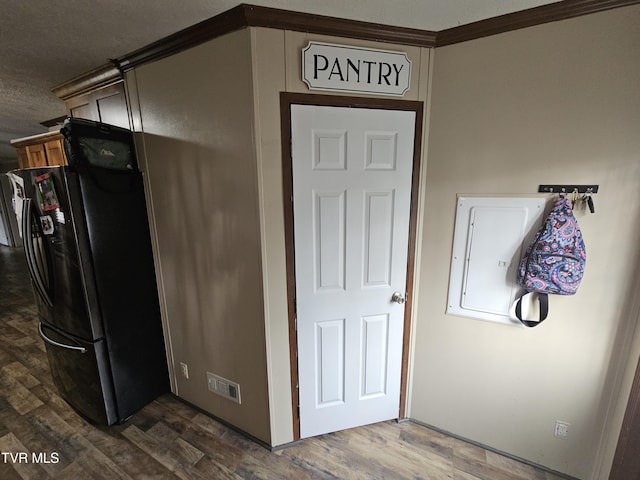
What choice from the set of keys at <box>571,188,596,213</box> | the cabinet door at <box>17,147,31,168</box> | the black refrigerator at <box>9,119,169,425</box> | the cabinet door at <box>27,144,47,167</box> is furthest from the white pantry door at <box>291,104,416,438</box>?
the cabinet door at <box>17,147,31,168</box>

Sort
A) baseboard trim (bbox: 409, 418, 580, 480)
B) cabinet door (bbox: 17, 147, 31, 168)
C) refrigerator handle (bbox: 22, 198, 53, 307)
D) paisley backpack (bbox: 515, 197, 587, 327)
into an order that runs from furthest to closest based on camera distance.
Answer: cabinet door (bbox: 17, 147, 31, 168), refrigerator handle (bbox: 22, 198, 53, 307), baseboard trim (bbox: 409, 418, 580, 480), paisley backpack (bbox: 515, 197, 587, 327)

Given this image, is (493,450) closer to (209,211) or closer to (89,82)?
(209,211)

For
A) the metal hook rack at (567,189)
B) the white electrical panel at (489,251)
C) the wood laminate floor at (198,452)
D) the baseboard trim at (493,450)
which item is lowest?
the wood laminate floor at (198,452)

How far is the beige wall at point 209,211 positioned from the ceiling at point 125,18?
15 cm

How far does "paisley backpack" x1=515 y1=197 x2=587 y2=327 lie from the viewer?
121cm

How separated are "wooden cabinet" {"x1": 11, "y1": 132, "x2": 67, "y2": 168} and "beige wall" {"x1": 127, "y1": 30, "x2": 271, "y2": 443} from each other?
3.60 ft

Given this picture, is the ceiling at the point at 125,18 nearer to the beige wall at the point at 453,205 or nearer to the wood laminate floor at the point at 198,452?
the beige wall at the point at 453,205

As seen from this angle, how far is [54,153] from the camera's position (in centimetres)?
225

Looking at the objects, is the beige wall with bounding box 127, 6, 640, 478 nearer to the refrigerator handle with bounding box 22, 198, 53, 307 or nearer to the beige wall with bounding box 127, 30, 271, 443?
the beige wall with bounding box 127, 30, 271, 443

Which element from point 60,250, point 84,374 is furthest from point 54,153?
point 84,374

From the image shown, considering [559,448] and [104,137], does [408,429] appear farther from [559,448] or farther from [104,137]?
[104,137]

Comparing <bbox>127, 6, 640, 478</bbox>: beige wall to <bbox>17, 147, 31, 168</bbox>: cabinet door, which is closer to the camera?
<bbox>127, 6, 640, 478</bbox>: beige wall

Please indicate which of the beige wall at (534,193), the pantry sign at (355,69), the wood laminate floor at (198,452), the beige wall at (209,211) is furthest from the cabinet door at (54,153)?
the beige wall at (534,193)

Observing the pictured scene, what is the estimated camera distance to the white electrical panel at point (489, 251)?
134 centimetres
